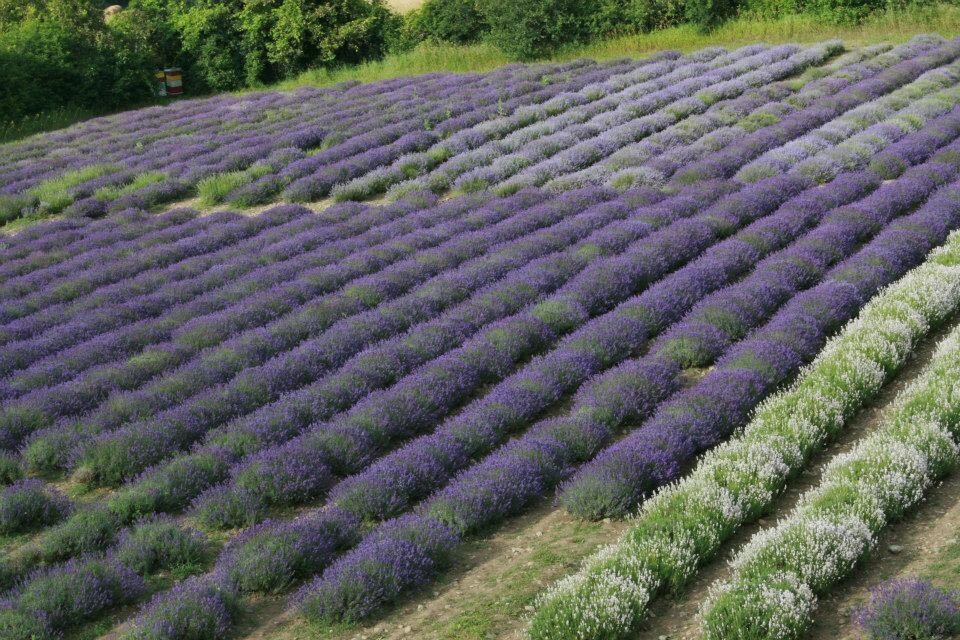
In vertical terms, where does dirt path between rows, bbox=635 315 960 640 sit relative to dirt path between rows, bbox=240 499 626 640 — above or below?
below

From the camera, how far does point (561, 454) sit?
6672mm

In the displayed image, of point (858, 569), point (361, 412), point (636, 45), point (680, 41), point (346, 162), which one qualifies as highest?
point (636, 45)

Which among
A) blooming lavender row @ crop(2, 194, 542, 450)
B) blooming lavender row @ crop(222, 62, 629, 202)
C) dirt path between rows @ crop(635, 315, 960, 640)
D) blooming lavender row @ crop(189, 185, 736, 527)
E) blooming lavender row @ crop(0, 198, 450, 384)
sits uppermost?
blooming lavender row @ crop(222, 62, 629, 202)

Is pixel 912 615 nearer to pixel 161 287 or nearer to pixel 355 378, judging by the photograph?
pixel 355 378

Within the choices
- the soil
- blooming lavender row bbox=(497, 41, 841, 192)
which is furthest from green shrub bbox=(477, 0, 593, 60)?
the soil

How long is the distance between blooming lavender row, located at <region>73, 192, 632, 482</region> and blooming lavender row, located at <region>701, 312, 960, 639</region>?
4.47 m

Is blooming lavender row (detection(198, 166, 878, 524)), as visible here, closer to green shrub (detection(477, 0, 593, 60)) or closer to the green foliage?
the green foliage

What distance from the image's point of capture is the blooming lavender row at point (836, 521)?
15.2ft

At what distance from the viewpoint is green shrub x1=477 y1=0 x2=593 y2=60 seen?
29375mm

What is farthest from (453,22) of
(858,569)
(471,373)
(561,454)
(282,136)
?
(858,569)

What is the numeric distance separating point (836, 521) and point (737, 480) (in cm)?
75

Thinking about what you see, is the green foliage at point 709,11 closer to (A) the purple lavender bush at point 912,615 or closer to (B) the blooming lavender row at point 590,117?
(B) the blooming lavender row at point 590,117

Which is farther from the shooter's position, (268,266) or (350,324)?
(268,266)

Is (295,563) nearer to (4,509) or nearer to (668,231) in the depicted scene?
(4,509)
